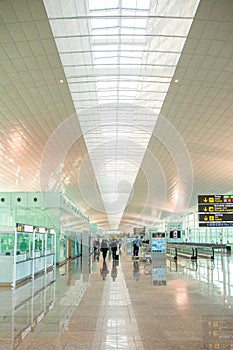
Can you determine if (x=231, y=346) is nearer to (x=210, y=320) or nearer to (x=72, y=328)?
(x=210, y=320)

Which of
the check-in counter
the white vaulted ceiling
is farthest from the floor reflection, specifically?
the white vaulted ceiling

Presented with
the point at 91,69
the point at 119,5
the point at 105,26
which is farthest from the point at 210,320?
the point at 91,69

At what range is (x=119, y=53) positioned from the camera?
2084cm

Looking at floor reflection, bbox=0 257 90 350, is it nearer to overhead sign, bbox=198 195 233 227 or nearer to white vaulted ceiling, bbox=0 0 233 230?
white vaulted ceiling, bbox=0 0 233 230

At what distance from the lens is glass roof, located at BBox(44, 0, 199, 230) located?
1609cm

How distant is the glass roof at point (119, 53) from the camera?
52.8 feet

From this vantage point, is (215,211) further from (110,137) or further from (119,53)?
(110,137)

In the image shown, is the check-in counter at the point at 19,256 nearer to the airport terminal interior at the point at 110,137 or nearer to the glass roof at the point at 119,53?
the airport terminal interior at the point at 110,137

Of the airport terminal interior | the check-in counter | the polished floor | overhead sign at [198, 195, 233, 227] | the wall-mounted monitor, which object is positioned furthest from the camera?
the wall-mounted monitor

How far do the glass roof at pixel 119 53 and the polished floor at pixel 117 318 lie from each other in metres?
10.7

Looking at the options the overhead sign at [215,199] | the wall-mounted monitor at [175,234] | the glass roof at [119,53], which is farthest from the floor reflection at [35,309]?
the wall-mounted monitor at [175,234]

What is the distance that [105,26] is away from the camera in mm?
18000

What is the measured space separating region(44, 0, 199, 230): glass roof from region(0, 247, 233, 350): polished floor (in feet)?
35.2

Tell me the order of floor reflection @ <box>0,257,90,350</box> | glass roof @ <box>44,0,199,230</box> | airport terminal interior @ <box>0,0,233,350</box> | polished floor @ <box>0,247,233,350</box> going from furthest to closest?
glass roof @ <box>44,0,199,230</box>
airport terminal interior @ <box>0,0,233,350</box>
floor reflection @ <box>0,257,90,350</box>
polished floor @ <box>0,247,233,350</box>
